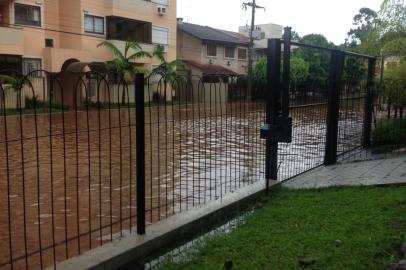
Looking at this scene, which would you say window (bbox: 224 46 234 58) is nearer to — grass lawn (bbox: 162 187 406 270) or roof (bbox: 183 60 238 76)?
roof (bbox: 183 60 238 76)

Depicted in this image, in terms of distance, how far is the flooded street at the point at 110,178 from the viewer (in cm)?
504

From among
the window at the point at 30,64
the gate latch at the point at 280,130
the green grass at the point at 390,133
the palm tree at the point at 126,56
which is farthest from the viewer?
the palm tree at the point at 126,56

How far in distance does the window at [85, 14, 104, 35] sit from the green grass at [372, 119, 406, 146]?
77.7 feet

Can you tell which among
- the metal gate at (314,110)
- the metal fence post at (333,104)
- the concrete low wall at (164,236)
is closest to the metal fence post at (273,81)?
the metal gate at (314,110)

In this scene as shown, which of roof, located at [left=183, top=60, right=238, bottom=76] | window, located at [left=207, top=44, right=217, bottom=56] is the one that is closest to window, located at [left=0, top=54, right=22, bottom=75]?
roof, located at [left=183, top=60, right=238, bottom=76]

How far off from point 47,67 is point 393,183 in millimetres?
23899

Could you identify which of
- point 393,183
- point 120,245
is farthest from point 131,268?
point 393,183

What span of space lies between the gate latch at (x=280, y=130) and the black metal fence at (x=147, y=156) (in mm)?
15

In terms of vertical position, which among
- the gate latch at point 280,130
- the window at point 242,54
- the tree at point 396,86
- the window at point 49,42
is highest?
the window at point 242,54

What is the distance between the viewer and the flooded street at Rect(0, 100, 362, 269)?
16.5 ft

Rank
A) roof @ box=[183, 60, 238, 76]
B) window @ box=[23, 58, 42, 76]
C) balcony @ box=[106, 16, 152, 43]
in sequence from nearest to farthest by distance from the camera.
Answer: window @ box=[23, 58, 42, 76]
balcony @ box=[106, 16, 152, 43]
roof @ box=[183, 60, 238, 76]

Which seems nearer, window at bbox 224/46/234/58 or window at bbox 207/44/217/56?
window at bbox 207/44/217/56

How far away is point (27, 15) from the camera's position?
27078 mm

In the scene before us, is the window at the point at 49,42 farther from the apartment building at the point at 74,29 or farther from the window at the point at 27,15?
the window at the point at 27,15
